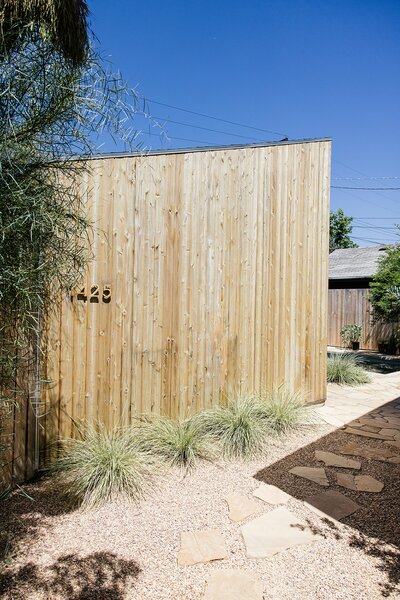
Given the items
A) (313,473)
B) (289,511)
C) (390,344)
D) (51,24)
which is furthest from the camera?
(390,344)

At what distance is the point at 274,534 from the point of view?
218cm

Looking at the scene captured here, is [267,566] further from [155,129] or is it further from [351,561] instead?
[155,129]

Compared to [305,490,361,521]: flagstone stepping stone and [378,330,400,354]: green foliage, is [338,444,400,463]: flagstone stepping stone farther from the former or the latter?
[378,330,400,354]: green foliage

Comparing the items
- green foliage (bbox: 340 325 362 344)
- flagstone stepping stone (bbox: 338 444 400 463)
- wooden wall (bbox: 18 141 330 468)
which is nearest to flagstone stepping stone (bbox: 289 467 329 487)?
flagstone stepping stone (bbox: 338 444 400 463)

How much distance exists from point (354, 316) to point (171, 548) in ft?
38.0

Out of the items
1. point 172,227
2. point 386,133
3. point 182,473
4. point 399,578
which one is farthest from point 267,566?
Result: point 386,133

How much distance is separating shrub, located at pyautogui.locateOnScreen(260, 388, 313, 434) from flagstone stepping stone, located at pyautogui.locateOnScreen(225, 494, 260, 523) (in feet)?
3.95

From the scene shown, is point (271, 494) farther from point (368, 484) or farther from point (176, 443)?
point (176, 443)

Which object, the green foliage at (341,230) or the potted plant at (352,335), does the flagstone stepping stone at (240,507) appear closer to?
the potted plant at (352,335)

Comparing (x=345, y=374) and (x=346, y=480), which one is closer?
(x=346, y=480)

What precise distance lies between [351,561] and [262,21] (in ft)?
24.3

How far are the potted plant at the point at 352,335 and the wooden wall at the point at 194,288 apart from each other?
7.97 metres

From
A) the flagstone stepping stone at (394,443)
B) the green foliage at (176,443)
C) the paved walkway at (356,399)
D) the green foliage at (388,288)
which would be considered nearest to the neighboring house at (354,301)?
the green foliage at (388,288)

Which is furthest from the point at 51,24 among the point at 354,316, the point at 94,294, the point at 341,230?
the point at 341,230
